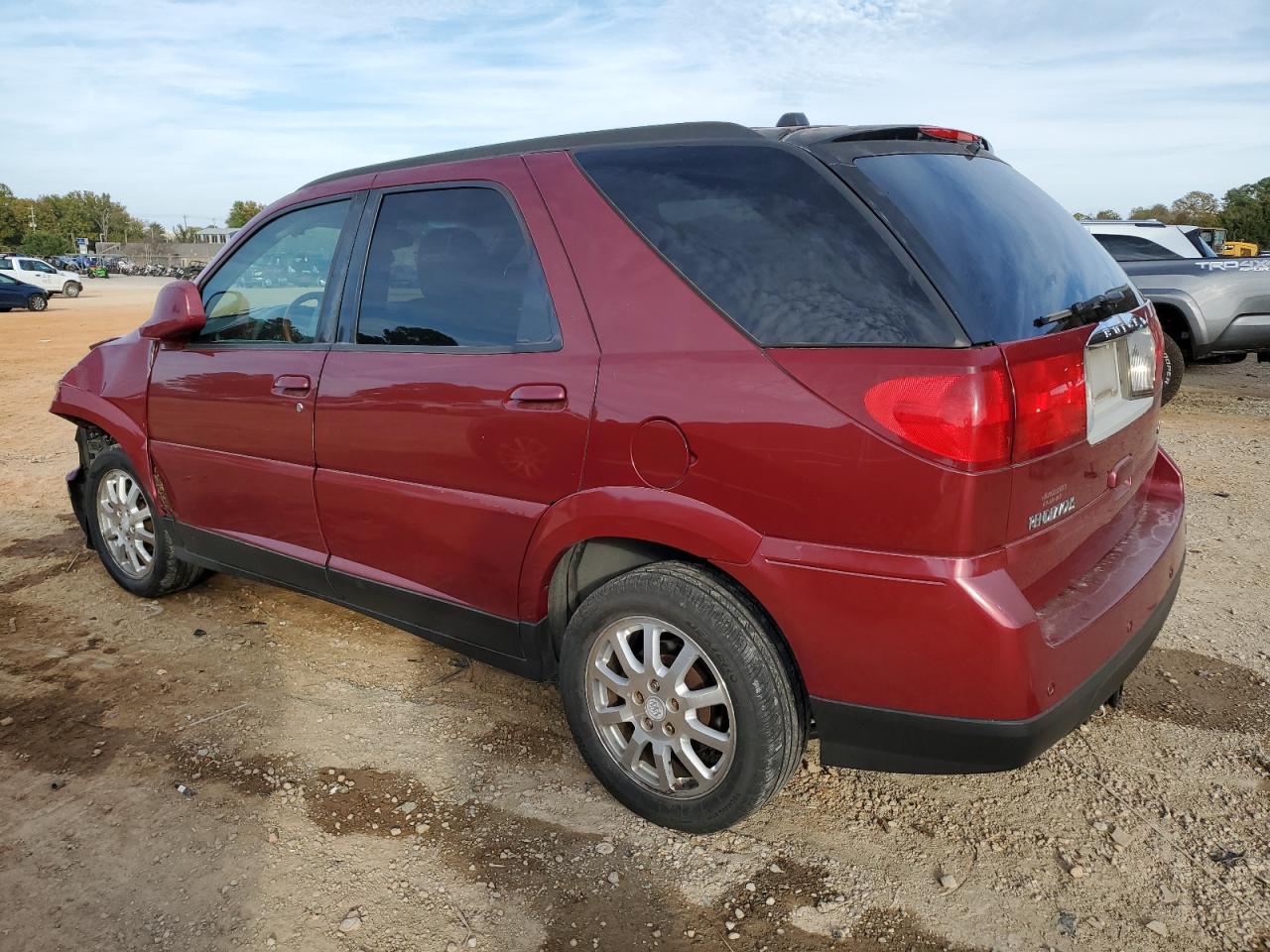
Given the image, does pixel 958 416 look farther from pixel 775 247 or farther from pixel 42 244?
pixel 42 244

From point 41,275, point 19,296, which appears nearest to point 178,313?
point 19,296

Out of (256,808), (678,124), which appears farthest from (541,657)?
(678,124)

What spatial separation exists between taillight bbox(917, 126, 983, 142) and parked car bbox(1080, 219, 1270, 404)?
7.14 meters

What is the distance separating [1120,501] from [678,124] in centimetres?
161

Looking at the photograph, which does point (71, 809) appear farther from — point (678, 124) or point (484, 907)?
point (678, 124)

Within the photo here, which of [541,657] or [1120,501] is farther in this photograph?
[541,657]

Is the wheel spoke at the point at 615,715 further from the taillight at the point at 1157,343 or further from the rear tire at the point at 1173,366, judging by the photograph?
the rear tire at the point at 1173,366

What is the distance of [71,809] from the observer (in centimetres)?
280

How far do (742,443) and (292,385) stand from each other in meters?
1.84

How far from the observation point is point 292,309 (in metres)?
3.51

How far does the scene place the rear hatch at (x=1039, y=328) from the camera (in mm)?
2113

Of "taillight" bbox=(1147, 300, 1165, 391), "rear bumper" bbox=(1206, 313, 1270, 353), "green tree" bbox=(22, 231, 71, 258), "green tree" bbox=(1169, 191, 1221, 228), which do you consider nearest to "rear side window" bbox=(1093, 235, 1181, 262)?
"rear bumper" bbox=(1206, 313, 1270, 353)

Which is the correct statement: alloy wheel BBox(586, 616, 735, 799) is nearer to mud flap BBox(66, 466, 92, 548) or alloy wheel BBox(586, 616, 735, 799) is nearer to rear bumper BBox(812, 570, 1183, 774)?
rear bumper BBox(812, 570, 1183, 774)

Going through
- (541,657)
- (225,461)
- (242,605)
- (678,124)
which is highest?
(678,124)
